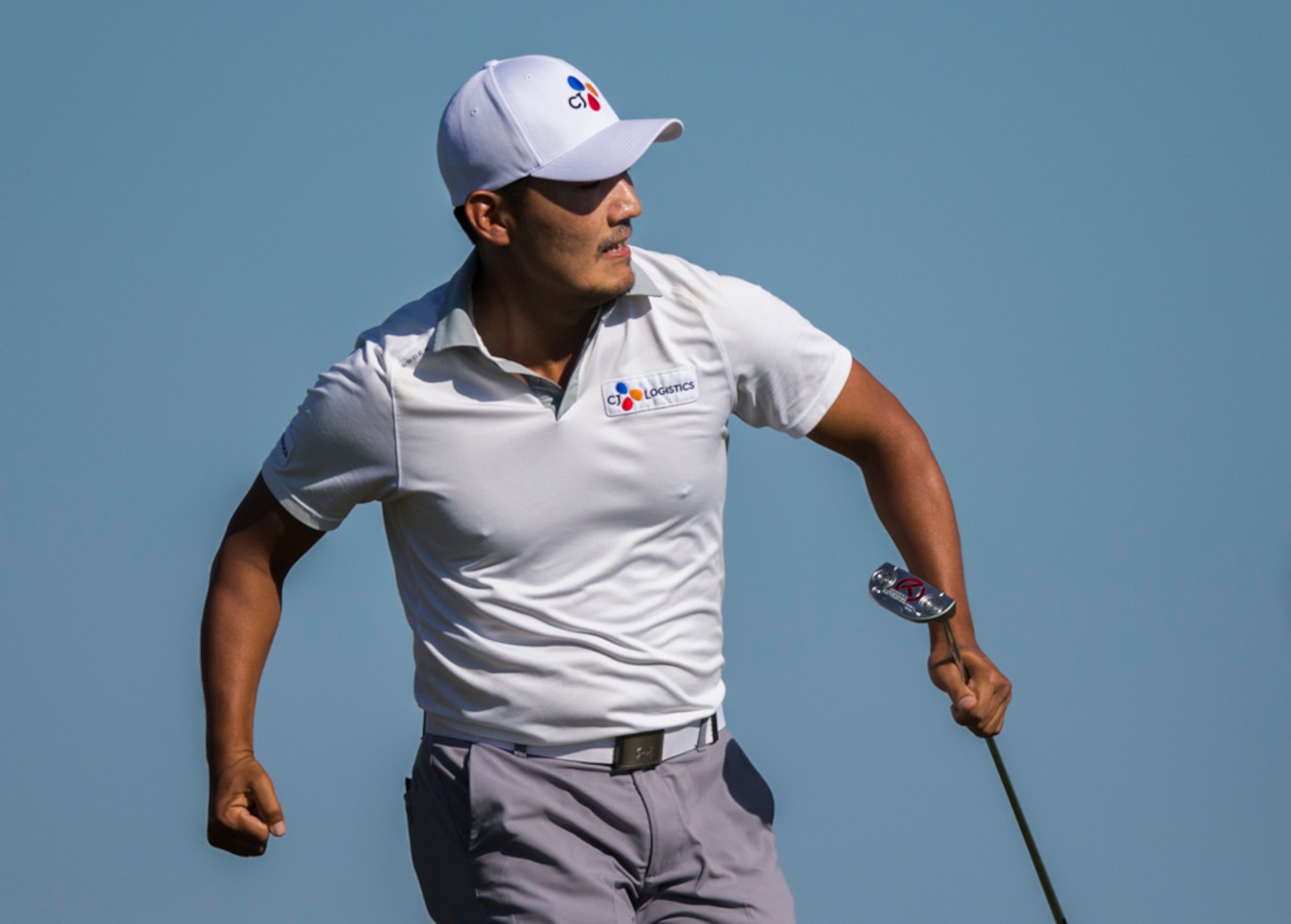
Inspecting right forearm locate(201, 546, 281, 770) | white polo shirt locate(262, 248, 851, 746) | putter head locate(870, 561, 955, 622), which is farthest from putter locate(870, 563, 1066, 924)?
right forearm locate(201, 546, 281, 770)

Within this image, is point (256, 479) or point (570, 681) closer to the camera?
point (570, 681)

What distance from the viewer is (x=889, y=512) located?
290cm

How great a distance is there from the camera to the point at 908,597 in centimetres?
258

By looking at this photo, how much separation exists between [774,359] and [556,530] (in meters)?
0.50

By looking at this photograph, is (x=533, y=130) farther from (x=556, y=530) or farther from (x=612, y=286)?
(x=556, y=530)

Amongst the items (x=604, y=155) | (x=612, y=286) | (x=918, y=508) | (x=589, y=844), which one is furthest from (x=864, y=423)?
(x=589, y=844)

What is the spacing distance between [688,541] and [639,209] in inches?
22.9

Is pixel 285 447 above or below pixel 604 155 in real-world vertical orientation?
below

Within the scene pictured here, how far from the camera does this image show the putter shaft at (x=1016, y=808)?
2.63m

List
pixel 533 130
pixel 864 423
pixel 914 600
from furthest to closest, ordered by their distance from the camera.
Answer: pixel 864 423 → pixel 533 130 → pixel 914 600

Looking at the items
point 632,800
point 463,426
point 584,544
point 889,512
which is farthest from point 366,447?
point 889,512

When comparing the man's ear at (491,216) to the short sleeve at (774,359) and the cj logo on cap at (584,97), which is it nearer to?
the cj logo on cap at (584,97)

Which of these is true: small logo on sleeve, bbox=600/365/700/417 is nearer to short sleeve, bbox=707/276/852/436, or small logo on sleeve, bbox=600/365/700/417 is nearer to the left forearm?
short sleeve, bbox=707/276/852/436

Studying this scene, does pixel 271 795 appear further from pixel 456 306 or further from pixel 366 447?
pixel 456 306
